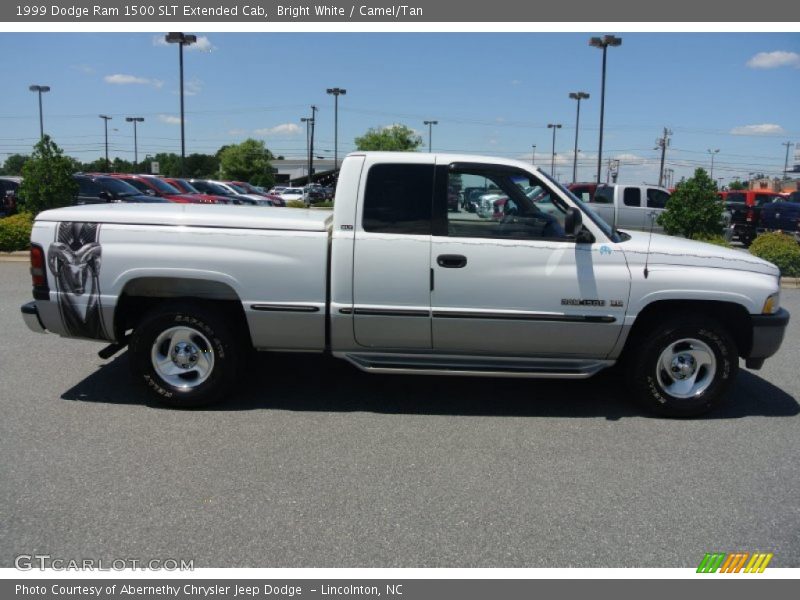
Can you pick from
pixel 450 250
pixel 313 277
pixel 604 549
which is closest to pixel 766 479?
pixel 604 549

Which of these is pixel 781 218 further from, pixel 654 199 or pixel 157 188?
pixel 157 188

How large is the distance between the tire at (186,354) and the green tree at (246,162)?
341ft

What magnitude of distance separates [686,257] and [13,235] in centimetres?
1345

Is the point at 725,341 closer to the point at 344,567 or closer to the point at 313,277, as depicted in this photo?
the point at 313,277

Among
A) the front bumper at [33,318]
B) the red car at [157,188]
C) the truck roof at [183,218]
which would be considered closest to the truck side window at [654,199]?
the red car at [157,188]

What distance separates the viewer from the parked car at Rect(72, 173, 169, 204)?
61.4ft

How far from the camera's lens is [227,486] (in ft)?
13.9

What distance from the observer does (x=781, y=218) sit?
60.3ft

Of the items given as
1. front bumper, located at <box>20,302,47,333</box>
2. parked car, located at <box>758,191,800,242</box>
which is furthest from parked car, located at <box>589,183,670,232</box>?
front bumper, located at <box>20,302,47,333</box>

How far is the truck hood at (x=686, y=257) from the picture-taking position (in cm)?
537

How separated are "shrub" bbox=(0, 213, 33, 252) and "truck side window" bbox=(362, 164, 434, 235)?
38.1 feet
